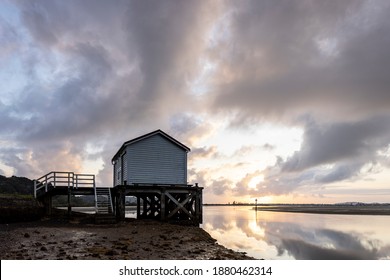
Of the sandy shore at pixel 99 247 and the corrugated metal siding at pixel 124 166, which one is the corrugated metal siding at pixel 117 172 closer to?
the corrugated metal siding at pixel 124 166

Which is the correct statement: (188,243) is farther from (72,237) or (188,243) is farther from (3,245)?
(3,245)

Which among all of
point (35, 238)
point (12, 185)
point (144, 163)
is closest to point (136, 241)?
point (35, 238)

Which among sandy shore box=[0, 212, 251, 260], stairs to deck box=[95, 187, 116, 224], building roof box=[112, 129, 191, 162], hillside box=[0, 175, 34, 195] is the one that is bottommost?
sandy shore box=[0, 212, 251, 260]

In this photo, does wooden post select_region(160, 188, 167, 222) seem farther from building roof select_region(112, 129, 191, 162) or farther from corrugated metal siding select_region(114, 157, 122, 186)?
corrugated metal siding select_region(114, 157, 122, 186)

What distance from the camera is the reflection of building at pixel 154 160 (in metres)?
29.7

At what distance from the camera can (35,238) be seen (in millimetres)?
16609

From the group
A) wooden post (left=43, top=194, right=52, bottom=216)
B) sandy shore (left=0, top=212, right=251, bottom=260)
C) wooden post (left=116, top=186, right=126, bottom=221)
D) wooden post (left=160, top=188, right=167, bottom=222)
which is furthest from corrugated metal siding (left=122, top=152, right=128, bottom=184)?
sandy shore (left=0, top=212, right=251, bottom=260)

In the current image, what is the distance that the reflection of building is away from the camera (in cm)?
2969

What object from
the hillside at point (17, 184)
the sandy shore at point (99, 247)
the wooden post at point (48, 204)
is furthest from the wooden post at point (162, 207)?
the hillside at point (17, 184)

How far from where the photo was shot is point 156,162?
30.4m

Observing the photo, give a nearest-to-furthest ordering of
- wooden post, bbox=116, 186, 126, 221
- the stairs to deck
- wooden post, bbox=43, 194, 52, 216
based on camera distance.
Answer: the stairs to deck → wooden post, bbox=116, 186, 126, 221 → wooden post, bbox=43, 194, 52, 216

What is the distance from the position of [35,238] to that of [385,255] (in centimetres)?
2051

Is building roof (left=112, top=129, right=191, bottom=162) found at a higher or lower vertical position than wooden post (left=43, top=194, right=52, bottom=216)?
higher
